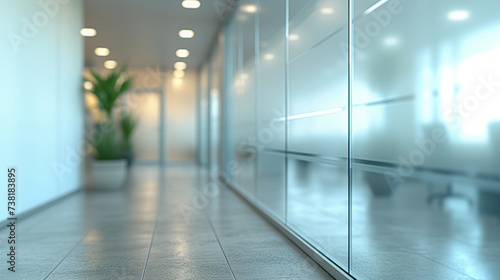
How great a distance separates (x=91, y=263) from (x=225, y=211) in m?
2.39

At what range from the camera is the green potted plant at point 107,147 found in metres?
7.13

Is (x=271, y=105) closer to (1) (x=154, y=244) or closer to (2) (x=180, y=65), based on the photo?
(1) (x=154, y=244)

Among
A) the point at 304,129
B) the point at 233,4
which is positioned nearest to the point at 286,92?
the point at 304,129

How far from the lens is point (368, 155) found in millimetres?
2834

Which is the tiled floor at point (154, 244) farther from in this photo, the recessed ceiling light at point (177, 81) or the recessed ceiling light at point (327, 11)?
the recessed ceiling light at point (177, 81)

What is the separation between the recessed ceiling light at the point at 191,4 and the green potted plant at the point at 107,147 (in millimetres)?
1607

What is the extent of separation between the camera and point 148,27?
9.14 meters

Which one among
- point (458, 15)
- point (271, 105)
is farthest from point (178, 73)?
point (458, 15)

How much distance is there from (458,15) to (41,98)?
5.17 m

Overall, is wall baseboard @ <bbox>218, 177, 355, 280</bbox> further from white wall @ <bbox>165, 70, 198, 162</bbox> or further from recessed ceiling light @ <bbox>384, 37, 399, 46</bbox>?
white wall @ <bbox>165, 70, 198, 162</bbox>

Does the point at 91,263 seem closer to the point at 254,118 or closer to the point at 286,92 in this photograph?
the point at 286,92

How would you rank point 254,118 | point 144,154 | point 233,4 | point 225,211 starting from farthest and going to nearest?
point 144,154, point 233,4, point 254,118, point 225,211

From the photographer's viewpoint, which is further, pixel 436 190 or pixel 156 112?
pixel 156 112

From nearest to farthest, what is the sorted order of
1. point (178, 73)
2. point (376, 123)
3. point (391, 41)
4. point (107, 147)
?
point (376, 123) → point (107, 147) → point (391, 41) → point (178, 73)
